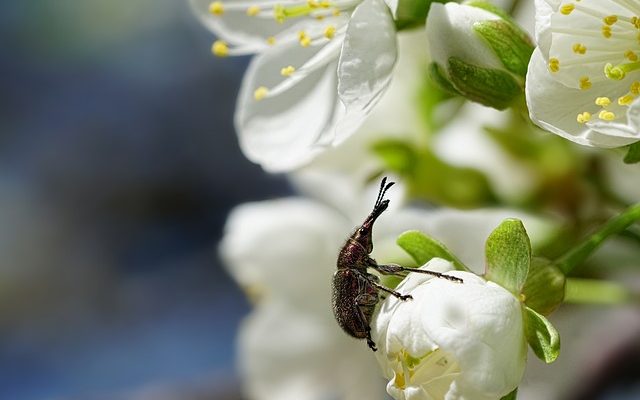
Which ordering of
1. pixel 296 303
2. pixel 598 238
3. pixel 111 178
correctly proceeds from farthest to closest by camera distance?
pixel 111 178 < pixel 296 303 < pixel 598 238

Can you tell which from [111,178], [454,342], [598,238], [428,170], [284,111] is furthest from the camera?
[111,178]

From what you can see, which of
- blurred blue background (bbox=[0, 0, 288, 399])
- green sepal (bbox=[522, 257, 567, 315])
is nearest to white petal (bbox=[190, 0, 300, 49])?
green sepal (bbox=[522, 257, 567, 315])

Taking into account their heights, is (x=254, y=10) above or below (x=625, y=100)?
above

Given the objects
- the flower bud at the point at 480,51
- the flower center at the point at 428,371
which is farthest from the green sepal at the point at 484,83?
the flower center at the point at 428,371

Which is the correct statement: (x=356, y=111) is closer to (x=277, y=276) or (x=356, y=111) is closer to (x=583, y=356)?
(x=277, y=276)

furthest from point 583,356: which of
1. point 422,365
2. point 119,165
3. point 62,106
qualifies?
point 62,106

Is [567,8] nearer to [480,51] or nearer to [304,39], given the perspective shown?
[480,51]

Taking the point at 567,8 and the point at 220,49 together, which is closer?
the point at 567,8

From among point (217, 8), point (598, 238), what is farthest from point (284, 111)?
point (598, 238)
